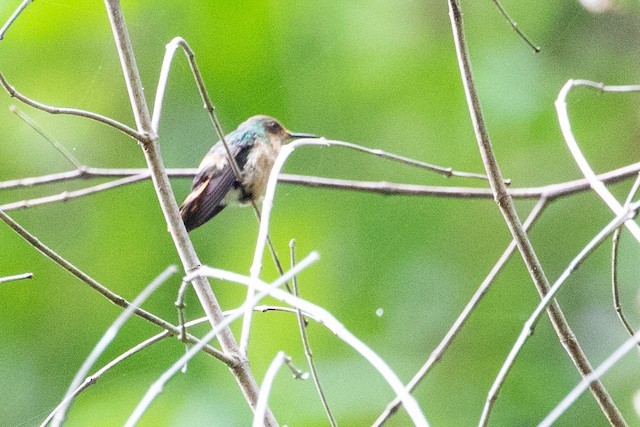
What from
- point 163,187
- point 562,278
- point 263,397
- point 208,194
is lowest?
point 263,397

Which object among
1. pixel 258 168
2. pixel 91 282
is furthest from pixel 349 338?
pixel 258 168

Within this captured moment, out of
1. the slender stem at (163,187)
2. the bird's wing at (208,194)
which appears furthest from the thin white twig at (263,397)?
the bird's wing at (208,194)

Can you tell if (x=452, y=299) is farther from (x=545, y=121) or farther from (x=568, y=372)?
(x=545, y=121)

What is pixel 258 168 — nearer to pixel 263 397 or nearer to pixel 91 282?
pixel 91 282

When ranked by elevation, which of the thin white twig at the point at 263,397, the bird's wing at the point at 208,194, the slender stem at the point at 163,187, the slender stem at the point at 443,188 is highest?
the bird's wing at the point at 208,194

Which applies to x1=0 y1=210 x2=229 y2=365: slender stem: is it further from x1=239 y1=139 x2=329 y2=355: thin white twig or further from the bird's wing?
the bird's wing

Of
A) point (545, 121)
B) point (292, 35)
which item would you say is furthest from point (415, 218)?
point (292, 35)

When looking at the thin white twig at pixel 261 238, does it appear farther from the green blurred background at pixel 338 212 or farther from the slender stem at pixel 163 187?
the green blurred background at pixel 338 212
